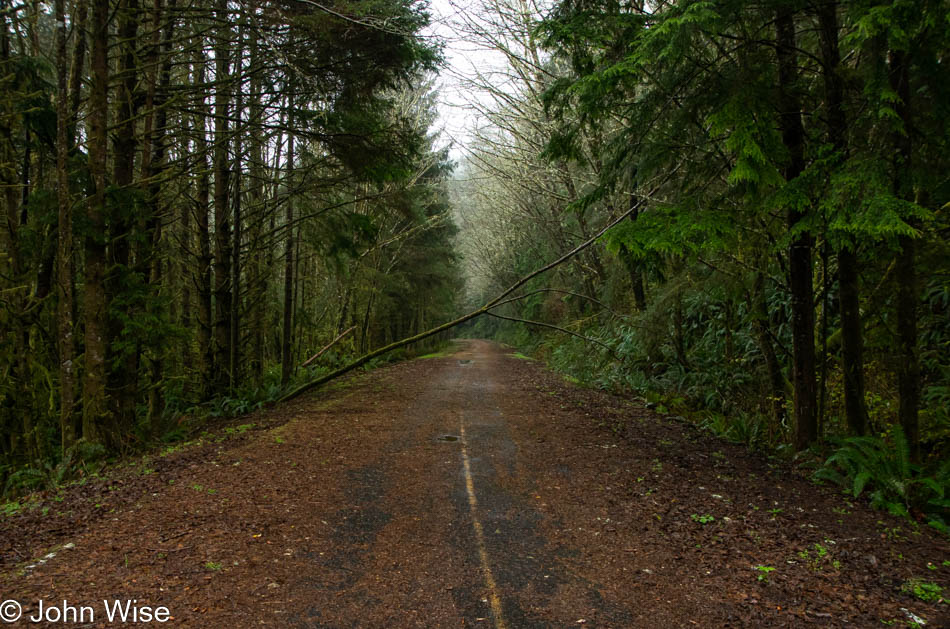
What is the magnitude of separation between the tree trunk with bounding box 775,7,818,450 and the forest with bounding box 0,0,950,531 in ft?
0.11

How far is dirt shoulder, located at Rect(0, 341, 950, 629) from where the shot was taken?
3270mm

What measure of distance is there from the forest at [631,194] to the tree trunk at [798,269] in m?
0.03

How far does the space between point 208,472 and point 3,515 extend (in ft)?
5.89

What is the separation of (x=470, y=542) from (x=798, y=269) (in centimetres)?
540

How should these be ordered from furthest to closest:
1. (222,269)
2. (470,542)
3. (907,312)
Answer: (222,269) < (907,312) < (470,542)

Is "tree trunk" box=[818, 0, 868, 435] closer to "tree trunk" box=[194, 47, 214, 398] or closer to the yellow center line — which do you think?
the yellow center line

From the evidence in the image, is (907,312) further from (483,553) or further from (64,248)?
(64,248)

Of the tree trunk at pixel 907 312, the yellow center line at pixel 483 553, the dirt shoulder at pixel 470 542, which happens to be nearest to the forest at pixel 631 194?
the tree trunk at pixel 907 312

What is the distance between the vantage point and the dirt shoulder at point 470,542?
10.7 ft

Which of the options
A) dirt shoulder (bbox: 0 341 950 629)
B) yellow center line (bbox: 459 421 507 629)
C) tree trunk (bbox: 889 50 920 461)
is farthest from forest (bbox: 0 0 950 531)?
yellow center line (bbox: 459 421 507 629)

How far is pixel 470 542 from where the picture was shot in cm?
427

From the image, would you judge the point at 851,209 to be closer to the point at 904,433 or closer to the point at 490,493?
the point at 904,433

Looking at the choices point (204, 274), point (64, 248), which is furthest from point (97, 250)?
point (204, 274)

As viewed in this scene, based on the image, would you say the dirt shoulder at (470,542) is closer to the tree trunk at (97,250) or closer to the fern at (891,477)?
the fern at (891,477)
